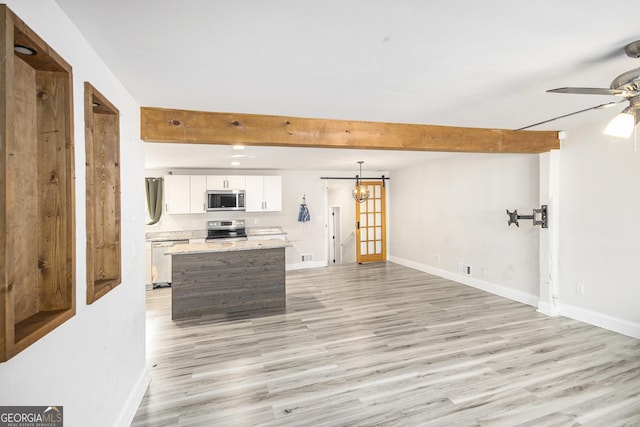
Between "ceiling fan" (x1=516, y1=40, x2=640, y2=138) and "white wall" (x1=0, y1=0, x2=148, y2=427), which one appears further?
"ceiling fan" (x1=516, y1=40, x2=640, y2=138)

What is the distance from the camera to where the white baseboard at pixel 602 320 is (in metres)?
3.28

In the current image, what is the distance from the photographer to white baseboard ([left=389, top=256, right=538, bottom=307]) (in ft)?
14.6

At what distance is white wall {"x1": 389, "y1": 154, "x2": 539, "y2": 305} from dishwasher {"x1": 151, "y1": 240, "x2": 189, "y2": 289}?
5234 mm

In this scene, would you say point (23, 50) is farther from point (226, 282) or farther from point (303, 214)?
point (303, 214)

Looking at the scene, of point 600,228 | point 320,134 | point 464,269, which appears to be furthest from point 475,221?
point 320,134

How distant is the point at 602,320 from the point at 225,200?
6.13m

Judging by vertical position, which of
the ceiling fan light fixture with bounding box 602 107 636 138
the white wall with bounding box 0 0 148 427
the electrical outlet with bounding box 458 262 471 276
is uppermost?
the ceiling fan light fixture with bounding box 602 107 636 138

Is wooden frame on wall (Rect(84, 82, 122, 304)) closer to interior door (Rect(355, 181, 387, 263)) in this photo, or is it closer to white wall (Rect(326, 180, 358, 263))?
interior door (Rect(355, 181, 387, 263))

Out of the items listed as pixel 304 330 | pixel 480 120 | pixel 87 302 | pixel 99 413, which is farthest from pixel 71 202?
pixel 480 120

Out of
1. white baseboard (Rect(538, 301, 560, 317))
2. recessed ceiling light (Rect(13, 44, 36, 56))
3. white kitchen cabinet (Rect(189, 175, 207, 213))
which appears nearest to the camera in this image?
recessed ceiling light (Rect(13, 44, 36, 56))

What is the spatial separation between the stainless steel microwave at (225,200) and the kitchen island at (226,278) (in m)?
1.92

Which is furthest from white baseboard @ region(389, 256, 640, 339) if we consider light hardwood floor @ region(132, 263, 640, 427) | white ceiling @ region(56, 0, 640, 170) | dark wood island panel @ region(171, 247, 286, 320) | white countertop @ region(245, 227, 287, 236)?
white countertop @ region(245, 227, 287, 236)

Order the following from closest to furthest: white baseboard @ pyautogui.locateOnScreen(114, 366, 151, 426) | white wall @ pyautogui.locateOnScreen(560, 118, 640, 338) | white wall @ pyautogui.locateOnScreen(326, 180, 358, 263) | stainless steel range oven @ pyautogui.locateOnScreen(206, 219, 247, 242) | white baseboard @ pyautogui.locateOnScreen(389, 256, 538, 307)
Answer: white baseboard @ pyautogui.locateOnScreen(114, 366, 151, 426), white wall @ pyautogui.locateOnScreen(560, 118, 640, 338), white baseboard @ pyautogui.locateOnScreen(389, 256, 538, 307), stainless steel range oven @ pyautogui.locateOnScreen(206, 219, 247, 242), white wall @ pyautogui.locateOnScreen(326, 180, 358, 263)

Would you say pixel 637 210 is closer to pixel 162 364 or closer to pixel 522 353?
pixel 522 353
